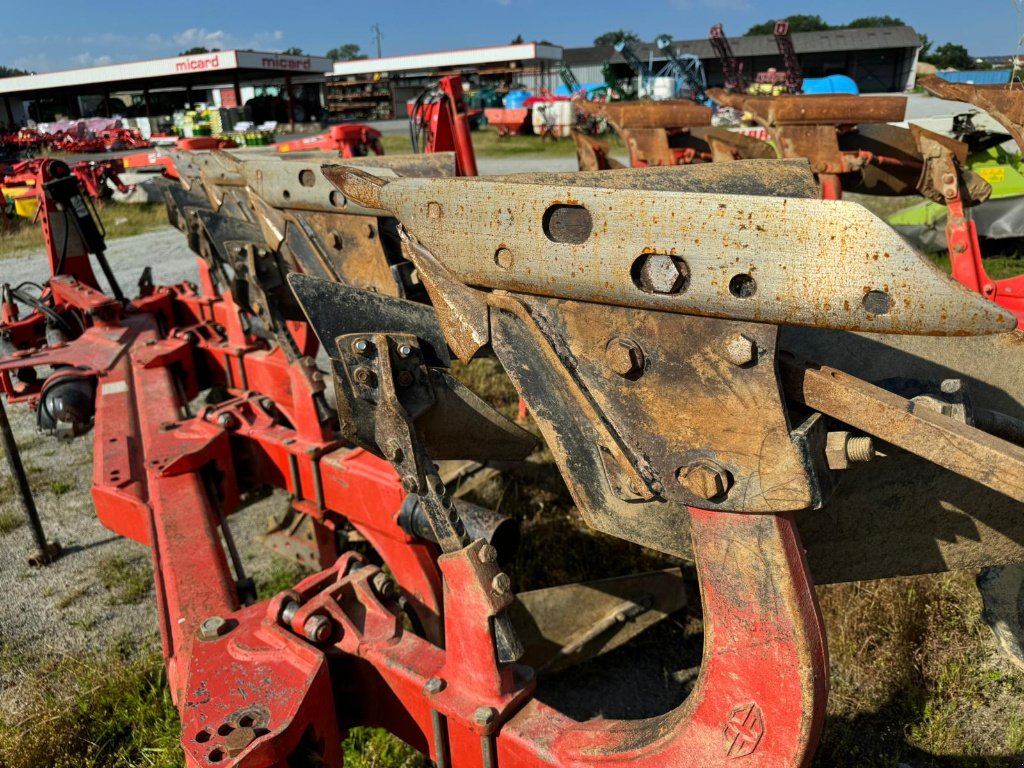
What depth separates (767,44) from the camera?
139ft

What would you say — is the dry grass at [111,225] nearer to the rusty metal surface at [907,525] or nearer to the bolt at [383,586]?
the bolt at [383,586]

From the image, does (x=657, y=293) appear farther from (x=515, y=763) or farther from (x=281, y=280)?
(x=281, y=280)

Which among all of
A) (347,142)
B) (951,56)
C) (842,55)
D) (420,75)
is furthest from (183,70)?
(951,56)

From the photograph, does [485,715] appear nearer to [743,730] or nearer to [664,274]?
[743,730]

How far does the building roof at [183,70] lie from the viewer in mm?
31484

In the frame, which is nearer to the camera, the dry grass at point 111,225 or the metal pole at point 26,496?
the metal pole at point 26,496

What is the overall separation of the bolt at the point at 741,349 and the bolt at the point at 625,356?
0.41 ft

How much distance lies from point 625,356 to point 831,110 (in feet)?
10.2

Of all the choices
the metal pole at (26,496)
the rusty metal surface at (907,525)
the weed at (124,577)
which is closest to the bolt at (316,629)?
the rusty metal surface at (907,525)

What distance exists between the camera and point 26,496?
10.6 ft

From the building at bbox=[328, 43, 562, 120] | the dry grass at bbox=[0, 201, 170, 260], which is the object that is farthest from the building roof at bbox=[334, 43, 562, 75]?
the dry grass at bbox=[0, 201, 170, 260]

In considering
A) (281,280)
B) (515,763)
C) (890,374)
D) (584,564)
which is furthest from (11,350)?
(890,374)

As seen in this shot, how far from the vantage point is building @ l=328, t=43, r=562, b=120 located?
122ft

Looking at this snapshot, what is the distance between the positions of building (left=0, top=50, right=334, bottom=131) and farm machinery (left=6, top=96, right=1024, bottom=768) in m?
31.9
